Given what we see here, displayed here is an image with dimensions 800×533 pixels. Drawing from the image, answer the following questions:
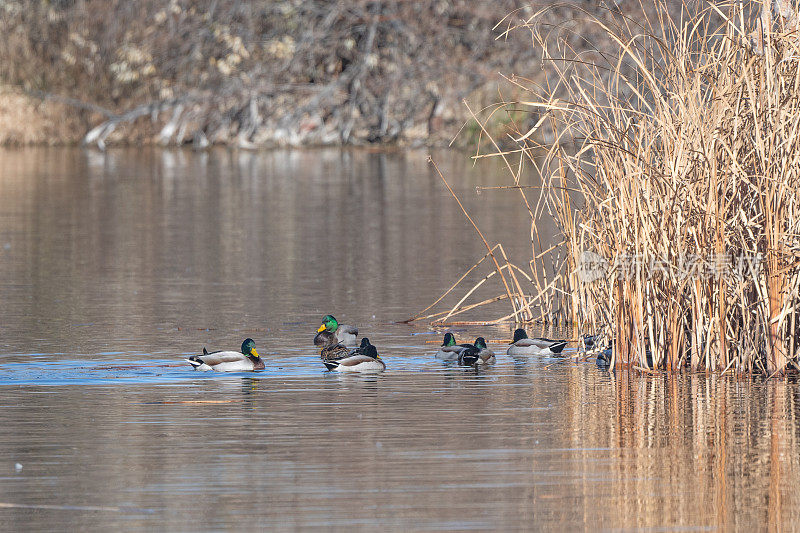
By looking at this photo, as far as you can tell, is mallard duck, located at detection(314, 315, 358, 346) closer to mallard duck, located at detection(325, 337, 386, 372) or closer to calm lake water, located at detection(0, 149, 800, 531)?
calm lake water, located at detection(0, 149, 800, 531)

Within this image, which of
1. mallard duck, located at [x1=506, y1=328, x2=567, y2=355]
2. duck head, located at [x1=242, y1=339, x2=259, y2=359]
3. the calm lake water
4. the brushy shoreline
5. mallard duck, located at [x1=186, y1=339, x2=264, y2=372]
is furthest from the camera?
the brushy shoreline

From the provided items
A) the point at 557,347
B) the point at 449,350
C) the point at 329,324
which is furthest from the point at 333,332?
the point at 557,347

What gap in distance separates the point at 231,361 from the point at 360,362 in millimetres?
804

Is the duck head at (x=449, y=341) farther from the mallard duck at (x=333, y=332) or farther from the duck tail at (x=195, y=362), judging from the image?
the duck tail at (x=195, y=362)

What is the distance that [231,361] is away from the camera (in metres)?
9.96

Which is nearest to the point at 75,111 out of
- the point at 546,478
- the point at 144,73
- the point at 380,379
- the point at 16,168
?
the point at 144,73

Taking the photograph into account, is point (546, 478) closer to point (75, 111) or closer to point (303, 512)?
point (303, 512)

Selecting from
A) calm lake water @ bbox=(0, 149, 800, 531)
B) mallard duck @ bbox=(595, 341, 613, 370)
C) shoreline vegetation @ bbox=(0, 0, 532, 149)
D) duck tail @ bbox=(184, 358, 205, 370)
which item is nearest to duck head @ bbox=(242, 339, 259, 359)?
calm lake water @ bbox=(0, 149, 800, 531)

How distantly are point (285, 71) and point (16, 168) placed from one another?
8389 mm

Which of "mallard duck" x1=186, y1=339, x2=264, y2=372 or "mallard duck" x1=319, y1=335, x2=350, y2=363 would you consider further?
"mallard duck" x1=319, y1=335, x2=350, y2=363

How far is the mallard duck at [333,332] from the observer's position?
10949mm

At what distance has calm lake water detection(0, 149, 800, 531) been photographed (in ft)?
21.0

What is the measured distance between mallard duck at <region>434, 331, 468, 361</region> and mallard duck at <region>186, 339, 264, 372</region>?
1169 millimetres

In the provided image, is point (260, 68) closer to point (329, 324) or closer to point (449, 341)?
point (329, 324)
